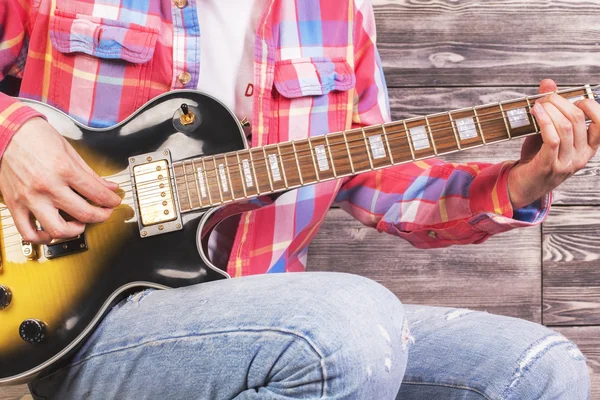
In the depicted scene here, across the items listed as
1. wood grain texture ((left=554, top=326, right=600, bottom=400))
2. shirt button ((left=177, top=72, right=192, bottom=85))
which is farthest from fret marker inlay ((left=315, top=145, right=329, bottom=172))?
wood grain texture ((left=554, top=326, right=600, bottom=400))

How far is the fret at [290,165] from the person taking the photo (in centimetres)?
80

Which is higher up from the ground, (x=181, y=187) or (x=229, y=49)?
(x=229, y=49)

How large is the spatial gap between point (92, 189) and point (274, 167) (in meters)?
0.22

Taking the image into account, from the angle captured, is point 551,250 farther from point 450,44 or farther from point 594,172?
point 450,44

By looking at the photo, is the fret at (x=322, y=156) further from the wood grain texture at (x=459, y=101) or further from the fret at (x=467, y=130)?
the wood grain texture at (x=459, y=101)

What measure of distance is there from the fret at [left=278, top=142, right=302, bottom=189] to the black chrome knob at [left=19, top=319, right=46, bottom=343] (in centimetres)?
34

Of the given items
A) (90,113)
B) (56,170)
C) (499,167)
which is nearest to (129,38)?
(90,113)

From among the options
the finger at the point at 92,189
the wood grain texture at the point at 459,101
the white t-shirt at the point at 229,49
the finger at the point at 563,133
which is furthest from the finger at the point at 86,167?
the wood grain texture at the point at 459,101

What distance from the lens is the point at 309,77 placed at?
94cm

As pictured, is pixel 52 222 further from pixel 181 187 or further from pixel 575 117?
pixel 575 117

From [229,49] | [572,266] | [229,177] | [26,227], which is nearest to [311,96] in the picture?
[229,49]

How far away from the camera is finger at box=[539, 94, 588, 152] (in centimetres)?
80

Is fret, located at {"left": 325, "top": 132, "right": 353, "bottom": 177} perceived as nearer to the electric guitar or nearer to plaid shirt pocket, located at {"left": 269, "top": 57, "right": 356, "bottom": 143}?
the electric guitar

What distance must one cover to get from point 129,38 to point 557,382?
71 cm
